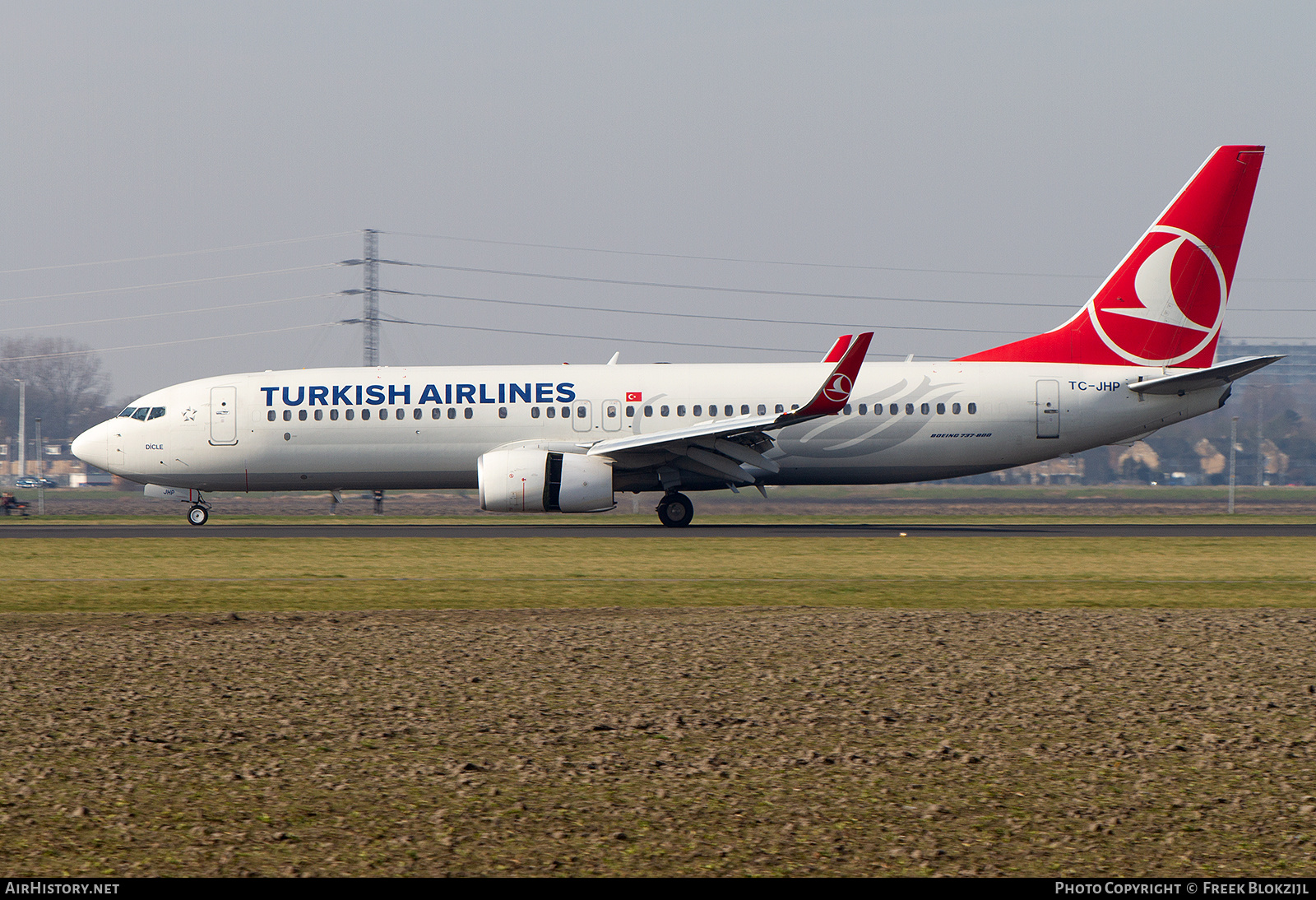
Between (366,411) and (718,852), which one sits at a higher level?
(366,411)

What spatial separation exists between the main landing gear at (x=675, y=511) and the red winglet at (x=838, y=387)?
4.01m

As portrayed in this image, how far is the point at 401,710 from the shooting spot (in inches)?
334

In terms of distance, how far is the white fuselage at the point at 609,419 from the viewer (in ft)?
94.6

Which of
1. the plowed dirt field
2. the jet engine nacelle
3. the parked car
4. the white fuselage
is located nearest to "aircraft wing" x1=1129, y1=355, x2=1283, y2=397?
the white fuselage

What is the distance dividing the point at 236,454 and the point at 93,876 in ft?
86.6

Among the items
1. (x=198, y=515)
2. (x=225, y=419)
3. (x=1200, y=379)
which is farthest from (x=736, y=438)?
(x=198, y=515)

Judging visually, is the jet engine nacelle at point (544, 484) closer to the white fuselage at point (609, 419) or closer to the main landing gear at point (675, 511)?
the white fuselage at point (609, 419)

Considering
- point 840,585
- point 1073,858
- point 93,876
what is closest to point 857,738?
point 1073,858

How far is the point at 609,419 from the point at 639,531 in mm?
3005

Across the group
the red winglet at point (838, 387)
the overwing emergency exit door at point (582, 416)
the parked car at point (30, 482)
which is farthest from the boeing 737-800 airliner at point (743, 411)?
the parked car at point (30, 482)

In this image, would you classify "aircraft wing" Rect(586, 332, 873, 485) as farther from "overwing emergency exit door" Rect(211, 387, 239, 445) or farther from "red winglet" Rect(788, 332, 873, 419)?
"overwing emergency exit door" Rect(211, 387, 239, 445)

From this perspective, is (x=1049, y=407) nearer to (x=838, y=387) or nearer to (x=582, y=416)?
(x=838, y=387)

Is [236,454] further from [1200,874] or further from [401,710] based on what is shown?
[1200,874]

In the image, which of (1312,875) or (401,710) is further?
(401,710)
